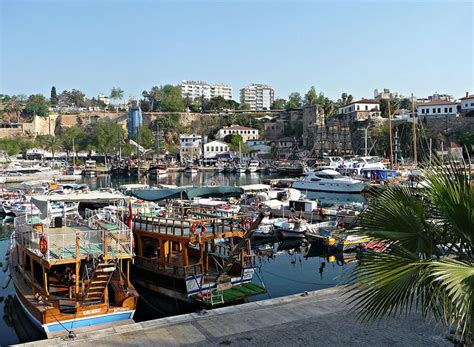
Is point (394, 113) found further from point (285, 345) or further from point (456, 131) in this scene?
point (285, 345)

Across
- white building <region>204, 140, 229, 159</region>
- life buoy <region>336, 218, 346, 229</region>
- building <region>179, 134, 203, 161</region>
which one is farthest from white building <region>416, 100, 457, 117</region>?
life buoy <region>336, 218, 346, 229</region>

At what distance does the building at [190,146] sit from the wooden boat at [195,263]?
100 meters

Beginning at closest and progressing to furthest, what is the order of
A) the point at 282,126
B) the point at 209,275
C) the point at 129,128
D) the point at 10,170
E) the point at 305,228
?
the point at 209,275, the point at 305,228, the point at 10,170, the point at 129,128, the point at 282,126

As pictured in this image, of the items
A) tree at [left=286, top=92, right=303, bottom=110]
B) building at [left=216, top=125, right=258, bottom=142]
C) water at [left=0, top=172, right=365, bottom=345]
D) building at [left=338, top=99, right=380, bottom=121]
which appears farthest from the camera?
tree at [left=286, top=92, right=303, bottom=110]

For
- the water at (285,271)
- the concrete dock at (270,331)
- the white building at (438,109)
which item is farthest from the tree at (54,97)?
the concrete dock at (270,331)

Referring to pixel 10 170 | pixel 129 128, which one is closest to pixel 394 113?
pixel 129 128

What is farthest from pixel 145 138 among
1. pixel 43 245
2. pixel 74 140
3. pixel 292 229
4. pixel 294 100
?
pixel 43 245

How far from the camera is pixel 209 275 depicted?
18.3 meters

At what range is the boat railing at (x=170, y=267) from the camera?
1751 cm

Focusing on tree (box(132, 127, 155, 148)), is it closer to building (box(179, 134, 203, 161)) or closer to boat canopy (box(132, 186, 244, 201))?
building (box(179, 134, 203, 161))

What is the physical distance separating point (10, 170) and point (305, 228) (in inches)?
2634

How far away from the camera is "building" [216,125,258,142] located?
131000mm

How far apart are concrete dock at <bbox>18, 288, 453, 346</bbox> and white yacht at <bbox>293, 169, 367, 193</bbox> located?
1666 inches

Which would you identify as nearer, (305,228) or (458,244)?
(458,244)
